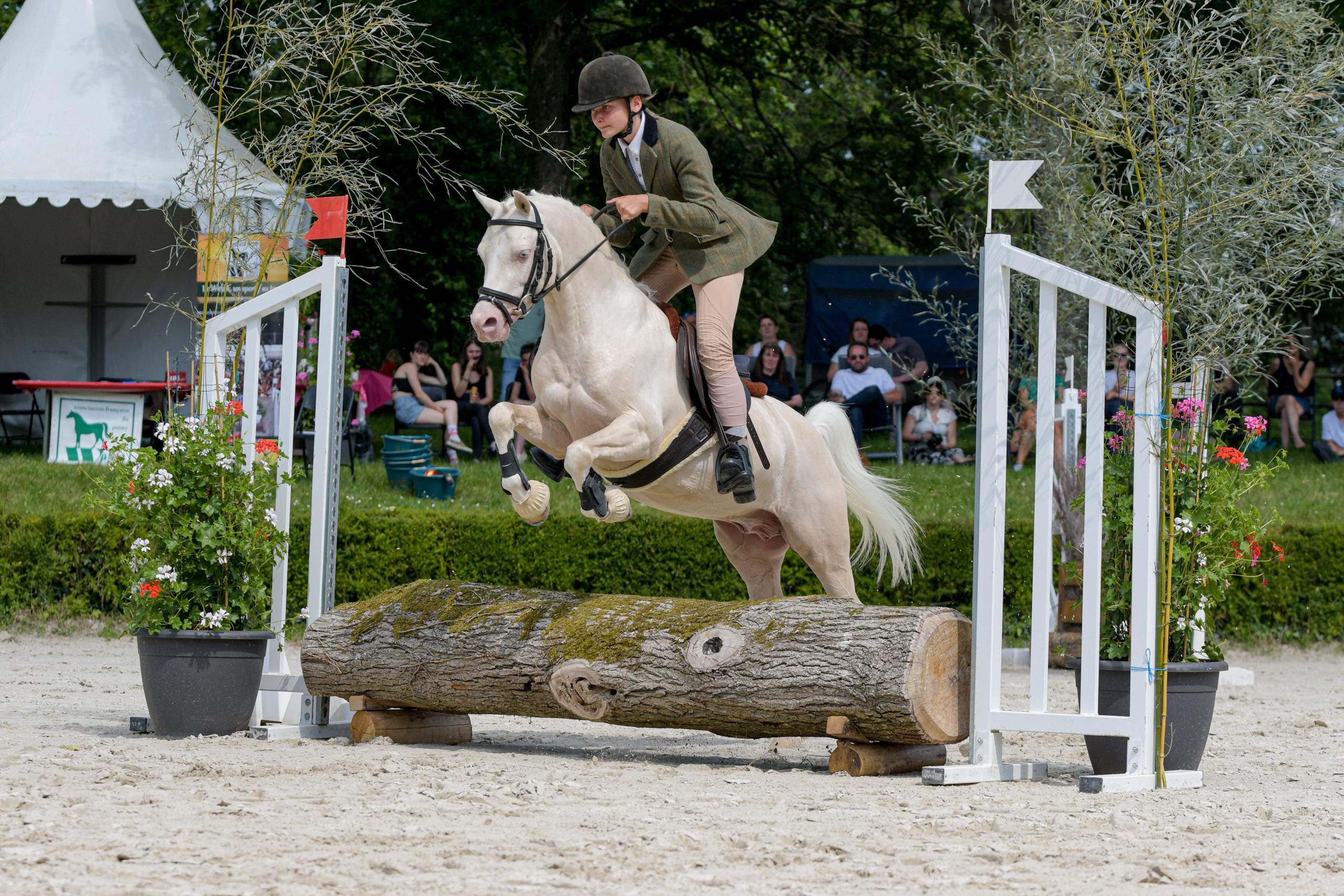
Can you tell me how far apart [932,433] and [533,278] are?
7318mm

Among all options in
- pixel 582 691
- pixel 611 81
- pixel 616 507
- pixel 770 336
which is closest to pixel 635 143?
pixel 611 81

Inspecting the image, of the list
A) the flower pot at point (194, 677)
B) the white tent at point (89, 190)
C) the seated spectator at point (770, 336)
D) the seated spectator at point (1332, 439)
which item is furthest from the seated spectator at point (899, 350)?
the flower pot at point (194, 677)

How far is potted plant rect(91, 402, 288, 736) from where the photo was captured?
5004mm

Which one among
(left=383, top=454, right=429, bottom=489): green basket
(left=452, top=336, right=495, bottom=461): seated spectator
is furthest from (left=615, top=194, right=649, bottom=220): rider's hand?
(left=452, top=336, right=495, bottom=461): seated spectator

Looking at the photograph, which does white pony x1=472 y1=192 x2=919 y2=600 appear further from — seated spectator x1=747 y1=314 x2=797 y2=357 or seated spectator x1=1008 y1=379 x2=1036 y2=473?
seated spectator x1=747 y1=314 x2=797 y2=357

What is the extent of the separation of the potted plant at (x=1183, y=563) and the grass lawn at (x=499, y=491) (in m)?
4.01

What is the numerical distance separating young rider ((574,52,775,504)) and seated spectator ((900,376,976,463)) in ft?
20.8

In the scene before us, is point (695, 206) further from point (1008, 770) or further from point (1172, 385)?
point (1008, 770)

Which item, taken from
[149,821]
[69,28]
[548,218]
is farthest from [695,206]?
[69,28]

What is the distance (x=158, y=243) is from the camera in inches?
505

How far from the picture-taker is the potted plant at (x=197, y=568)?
197 inches

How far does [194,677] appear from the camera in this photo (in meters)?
5.02

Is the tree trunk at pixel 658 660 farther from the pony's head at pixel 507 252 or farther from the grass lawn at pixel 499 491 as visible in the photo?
the grass lawn at pixel 499 491

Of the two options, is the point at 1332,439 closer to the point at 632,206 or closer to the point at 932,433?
the point at 932,433
